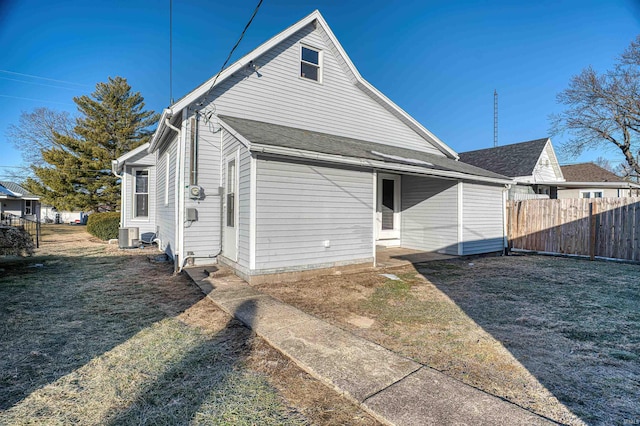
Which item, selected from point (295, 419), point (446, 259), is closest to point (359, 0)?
point (446, 259)

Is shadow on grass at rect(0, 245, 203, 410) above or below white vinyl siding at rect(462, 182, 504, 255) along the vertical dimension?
below

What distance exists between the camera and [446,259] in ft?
29.3

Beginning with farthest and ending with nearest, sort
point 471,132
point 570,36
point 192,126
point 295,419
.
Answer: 1. point 471,132
2. point 570,36
3. point 192,126
4. point 295,419

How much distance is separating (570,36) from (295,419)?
621 inches

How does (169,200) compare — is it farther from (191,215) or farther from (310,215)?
(310,215)

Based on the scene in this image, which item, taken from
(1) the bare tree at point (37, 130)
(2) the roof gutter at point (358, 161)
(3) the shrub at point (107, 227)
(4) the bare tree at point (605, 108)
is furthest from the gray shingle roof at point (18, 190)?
(4) the bare tree at point (605, 108)

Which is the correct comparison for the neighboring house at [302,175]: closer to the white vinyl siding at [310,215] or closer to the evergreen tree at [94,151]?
the white vinyl siding at [310,215]

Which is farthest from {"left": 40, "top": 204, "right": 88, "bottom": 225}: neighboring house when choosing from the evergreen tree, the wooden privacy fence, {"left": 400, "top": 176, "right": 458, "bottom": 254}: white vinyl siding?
the wooden privacy fence

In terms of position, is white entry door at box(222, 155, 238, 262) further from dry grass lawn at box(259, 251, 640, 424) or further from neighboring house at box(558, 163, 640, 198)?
neighboring house at box(558, 163, 640, 198)

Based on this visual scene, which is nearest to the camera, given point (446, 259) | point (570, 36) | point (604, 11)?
point (446, 259)

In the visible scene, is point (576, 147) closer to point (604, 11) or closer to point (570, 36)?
point (570, 36)

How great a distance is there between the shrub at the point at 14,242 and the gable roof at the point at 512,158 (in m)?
19.3

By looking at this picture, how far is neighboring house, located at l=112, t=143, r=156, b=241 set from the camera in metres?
12.2

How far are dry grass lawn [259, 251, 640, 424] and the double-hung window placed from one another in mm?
9246
